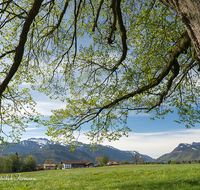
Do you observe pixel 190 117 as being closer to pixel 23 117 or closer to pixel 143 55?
pixel 143 55

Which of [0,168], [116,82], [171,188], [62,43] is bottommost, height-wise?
[0,168]

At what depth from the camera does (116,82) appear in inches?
381

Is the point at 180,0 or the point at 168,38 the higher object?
the point at 168,38

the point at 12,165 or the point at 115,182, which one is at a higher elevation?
the point at 115,182

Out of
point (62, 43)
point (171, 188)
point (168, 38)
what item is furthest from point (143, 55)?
point (171, 188)

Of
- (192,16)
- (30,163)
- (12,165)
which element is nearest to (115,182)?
(192,16)

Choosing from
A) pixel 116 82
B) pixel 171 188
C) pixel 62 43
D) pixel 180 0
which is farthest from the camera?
pixel 116 82

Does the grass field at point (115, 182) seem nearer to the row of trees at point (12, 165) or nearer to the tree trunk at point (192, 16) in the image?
the tree trunk at point (192, 16)

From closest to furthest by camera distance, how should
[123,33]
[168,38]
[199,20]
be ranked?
[199,20], [123,33], [168,38]

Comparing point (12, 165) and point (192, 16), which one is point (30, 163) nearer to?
point (12, 165)

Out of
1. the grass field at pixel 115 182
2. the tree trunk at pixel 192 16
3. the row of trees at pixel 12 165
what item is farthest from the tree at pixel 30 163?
the tree trunk at pixel 192 16

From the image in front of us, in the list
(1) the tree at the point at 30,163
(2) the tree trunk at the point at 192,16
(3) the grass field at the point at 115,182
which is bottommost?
(1) the tree at the point at 30,163

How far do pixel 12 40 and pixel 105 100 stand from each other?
687 cm

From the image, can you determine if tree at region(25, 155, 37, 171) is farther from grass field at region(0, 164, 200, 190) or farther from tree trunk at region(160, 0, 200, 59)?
tree trunk at region(160, 0, 200, 59)
